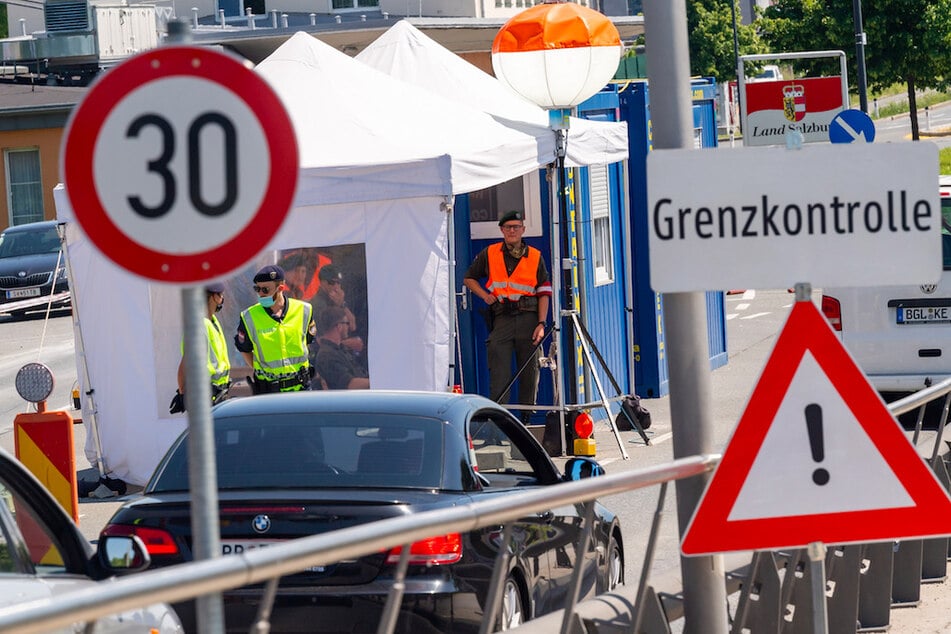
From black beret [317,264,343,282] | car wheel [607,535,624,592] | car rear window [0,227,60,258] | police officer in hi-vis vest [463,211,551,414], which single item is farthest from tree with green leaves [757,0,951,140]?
car wheel [607,535,624,592]

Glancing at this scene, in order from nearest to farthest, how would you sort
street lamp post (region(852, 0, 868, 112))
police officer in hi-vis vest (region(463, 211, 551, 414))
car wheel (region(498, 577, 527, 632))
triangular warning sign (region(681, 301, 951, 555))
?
triangular warning sign (region(681, 301, 951, 555)) < car wheel (region(498, 577, 527, 632)) < police officer in hi-vis vest (region(463, 211, 551, 414)) < street lamp post (region(852, 0, 868, 112))

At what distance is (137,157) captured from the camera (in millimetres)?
3562

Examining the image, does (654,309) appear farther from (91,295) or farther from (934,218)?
(934,218)

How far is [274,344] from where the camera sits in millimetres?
11609

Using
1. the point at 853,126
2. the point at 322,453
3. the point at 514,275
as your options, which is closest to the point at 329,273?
the point at 514,275

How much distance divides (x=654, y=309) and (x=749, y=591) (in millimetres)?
10933

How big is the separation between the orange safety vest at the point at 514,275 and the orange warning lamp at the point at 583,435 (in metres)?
1.16

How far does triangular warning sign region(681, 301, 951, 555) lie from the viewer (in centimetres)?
478

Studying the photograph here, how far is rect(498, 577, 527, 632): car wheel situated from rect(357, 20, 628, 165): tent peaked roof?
748 centimetres

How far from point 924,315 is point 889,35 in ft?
128

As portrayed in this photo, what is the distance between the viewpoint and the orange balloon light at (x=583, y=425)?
13.8 m

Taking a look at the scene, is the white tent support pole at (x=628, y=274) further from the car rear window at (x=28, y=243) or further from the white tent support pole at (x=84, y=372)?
the car rear window at (x=28, y=243)

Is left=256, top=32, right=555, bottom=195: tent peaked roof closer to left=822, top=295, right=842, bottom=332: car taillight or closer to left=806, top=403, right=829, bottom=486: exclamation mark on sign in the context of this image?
left=822, top=295, right=842, bottom=332: car taillight

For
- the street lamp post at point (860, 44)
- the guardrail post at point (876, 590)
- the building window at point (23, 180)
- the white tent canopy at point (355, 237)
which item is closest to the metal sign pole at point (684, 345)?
the guardrail post at point (876, 590)
